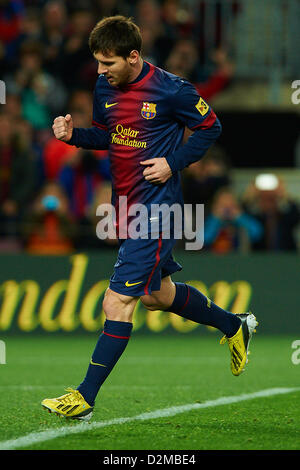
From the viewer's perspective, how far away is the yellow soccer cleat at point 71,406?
5.57m

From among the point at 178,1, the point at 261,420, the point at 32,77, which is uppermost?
the point at 178,1

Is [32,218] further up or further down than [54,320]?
further up

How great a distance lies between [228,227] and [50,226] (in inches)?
84.6

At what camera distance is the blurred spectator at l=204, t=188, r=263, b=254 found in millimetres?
12273

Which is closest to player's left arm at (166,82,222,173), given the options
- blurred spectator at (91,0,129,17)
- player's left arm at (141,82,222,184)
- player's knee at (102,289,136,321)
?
player's left arm at (141,82,222,184)

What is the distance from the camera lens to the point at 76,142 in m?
6.06

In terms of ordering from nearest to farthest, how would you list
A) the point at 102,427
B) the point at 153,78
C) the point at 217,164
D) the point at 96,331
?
1. the point at 102,427
2. the point at 153,78
3. the point at 96,331
4. the point at 217,164

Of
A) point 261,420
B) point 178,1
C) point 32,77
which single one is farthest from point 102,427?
point 178,1

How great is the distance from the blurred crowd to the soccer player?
623 cm

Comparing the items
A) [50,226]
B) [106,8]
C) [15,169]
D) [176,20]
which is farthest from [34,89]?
[176,20]

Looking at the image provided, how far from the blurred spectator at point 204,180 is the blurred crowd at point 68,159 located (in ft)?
0.04

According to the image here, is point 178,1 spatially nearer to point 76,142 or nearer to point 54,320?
point 54,320

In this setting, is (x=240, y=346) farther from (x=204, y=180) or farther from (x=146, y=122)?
(x=204, y=180)

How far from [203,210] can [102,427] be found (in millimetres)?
7138
